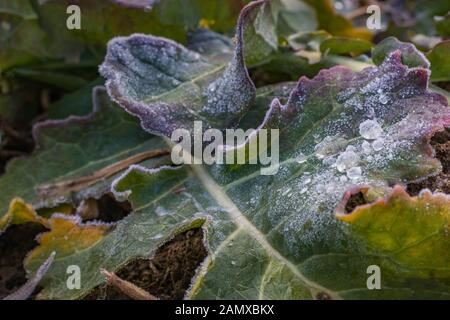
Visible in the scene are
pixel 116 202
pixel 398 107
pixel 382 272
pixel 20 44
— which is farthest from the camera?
pixel 20 44

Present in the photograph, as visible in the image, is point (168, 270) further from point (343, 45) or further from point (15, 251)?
point (343, 45)

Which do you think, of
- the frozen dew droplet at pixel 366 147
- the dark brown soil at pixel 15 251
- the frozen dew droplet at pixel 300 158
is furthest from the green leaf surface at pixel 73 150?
the frozen dew droplet at pixel 366 147

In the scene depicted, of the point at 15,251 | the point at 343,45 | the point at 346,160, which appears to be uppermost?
the point at 343,45

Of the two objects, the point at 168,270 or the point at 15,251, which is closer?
the point at 168,270

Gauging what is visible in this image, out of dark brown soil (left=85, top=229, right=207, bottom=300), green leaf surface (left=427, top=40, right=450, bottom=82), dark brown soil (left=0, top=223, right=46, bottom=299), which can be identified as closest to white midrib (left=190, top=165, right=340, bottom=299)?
dark brown soil (left=85, top=229, right=207, bottom=300)

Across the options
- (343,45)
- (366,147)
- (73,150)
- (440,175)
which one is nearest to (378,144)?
(366,147)
